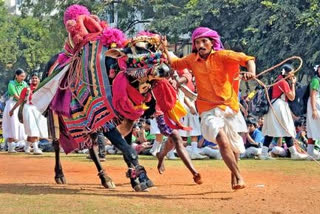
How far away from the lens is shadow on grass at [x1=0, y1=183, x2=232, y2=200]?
8.90 metres

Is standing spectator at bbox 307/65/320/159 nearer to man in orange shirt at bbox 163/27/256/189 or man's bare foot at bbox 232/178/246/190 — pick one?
man in orange shirt at bbox 163/27/256/189

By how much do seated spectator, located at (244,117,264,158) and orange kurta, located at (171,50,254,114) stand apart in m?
6.80

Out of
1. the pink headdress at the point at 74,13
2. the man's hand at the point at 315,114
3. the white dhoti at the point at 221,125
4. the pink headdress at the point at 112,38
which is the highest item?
the pink headdress at the point at 74,13

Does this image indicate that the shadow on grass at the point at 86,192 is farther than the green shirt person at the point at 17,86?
No

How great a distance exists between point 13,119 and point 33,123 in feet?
3.79

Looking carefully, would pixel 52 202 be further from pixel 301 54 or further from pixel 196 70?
pixel 301 54

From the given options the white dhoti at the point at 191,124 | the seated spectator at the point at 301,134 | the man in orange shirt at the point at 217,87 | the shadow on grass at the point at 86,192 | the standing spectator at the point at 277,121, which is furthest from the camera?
the seated spectator at the point at 301,134

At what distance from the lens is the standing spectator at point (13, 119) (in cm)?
1819

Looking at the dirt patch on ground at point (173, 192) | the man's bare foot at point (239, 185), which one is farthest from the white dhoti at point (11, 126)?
the man's bare foot at point (239, 185)

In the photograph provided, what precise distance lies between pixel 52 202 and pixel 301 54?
669 inches

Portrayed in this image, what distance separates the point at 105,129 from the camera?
31.0 feet

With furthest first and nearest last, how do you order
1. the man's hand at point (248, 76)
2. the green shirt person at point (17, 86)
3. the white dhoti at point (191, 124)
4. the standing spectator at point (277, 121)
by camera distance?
the green shirt person at point (17, 86)
the white dhoti at point (191, 124)
the standing spectator at point (277, 121)
the man's hand at point (248, 76)

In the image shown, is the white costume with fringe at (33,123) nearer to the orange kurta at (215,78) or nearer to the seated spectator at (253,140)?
the seated spectator at (253,140)

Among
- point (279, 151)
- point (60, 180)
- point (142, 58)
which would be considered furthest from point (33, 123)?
point (142, 58)
